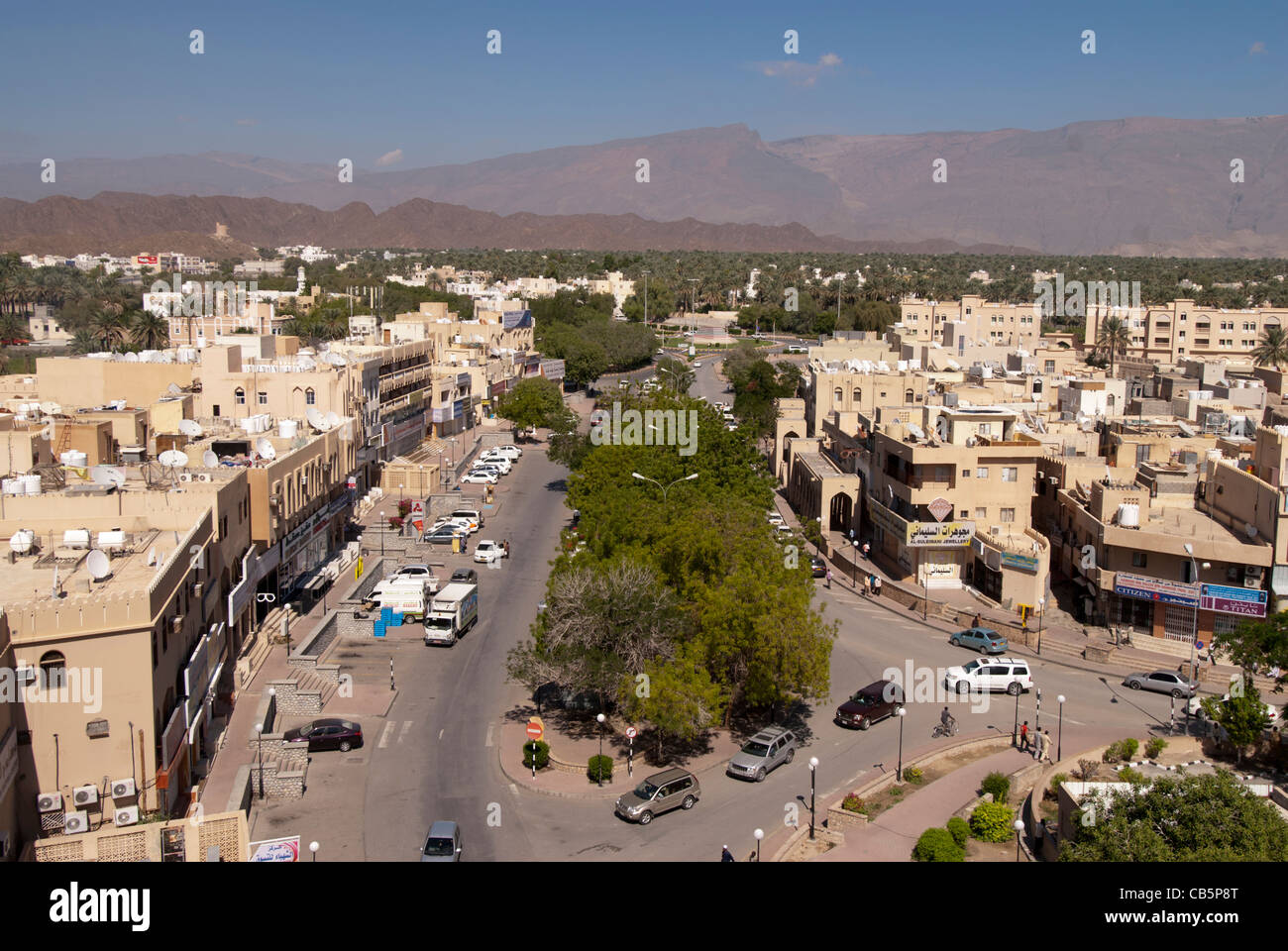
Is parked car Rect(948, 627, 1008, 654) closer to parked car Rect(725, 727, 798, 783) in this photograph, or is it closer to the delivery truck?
parked car Rect(725, 727, 798, 783)

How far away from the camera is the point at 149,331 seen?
68000 millimetres

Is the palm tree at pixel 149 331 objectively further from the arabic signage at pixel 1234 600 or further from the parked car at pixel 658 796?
the arabic signage at pixel 1234 600

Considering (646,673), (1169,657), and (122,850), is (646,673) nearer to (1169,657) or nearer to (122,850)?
(122,850)

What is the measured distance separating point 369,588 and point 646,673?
50.6 ft

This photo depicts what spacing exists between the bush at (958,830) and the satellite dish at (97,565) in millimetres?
15776

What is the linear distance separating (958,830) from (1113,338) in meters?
70.4

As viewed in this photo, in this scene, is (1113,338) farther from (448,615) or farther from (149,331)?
(149,331)

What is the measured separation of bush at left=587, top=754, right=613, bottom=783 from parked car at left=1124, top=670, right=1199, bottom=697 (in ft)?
48.2

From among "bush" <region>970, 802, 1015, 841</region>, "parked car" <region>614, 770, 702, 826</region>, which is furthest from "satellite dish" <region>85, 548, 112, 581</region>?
"bush" <region>970, 802, 1015, 841</region>

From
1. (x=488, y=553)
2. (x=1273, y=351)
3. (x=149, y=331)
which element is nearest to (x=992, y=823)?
(x=488, y=553)

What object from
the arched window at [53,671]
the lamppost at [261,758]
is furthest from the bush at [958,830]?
the arched window at [53,671]

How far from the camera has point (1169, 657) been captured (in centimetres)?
3092

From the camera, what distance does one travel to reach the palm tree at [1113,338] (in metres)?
80.9
